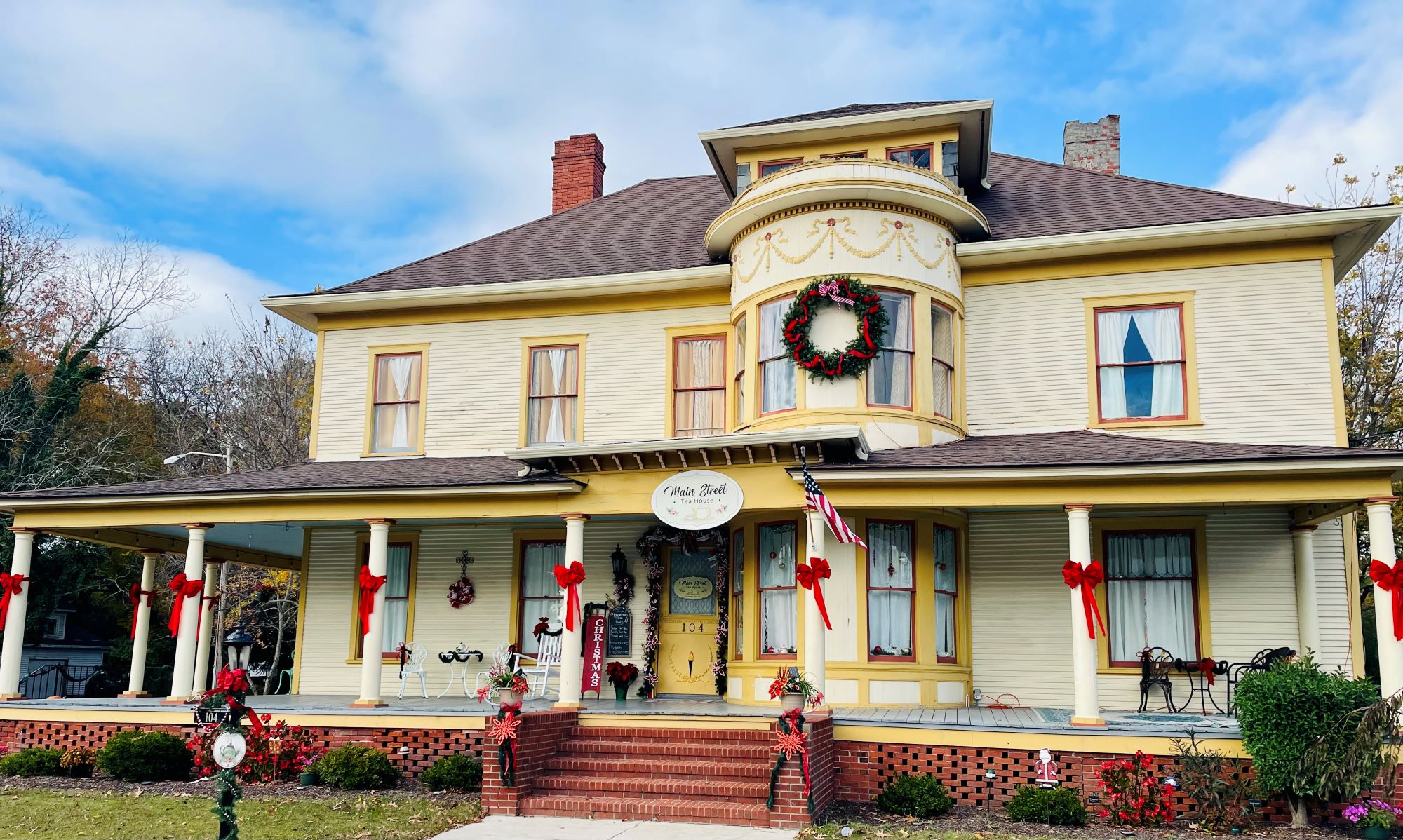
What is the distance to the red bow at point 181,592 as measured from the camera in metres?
15.0

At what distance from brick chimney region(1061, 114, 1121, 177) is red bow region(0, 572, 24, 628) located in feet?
59.0

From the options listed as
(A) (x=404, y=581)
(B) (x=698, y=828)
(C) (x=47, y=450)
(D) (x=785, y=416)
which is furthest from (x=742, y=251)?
(C) (x=47, y=450)

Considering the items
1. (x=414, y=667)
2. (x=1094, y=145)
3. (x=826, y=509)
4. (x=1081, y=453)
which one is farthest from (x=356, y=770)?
(x=1094, y=145)

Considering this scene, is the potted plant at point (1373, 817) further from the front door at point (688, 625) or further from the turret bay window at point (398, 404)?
the turret bay window at point (398, 404)

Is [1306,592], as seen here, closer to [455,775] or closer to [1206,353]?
[1206,353]

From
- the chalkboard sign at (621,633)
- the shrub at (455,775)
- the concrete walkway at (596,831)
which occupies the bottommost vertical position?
the concrete walkway at (596,831)

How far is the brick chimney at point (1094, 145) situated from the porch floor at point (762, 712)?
33.9 ft

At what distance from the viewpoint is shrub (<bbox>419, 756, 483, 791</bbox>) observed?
12297 millimetres

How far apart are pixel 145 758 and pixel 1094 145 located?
1763 centimetres

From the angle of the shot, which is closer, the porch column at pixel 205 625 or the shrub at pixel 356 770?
the shrub at pixel 356 770

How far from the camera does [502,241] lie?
19.6 metres

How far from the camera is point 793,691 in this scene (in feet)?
36.6

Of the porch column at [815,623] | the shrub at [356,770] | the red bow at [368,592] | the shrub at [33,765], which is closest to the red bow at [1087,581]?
the porch column at [815,623]

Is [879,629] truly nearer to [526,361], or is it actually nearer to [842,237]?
[842,237]
